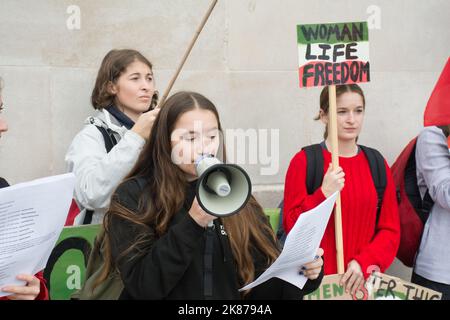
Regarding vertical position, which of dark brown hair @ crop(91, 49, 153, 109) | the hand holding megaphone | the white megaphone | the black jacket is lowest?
the black jacket

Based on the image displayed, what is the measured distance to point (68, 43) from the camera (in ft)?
14.3

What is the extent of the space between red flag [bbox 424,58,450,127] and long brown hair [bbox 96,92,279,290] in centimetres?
155

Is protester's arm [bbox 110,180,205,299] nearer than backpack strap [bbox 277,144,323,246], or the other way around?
protester's arm [bbox 110,180,205,299]

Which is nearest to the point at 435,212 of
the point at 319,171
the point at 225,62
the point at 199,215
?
the point at 319,171

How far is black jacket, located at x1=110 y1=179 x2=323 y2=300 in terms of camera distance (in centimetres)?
224

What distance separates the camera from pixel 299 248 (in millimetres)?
2375

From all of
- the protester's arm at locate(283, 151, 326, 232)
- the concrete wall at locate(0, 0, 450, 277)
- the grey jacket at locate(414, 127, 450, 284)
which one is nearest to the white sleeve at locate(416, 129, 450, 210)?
Answer: the grey jacket at locate(414, 127, 450, 284)

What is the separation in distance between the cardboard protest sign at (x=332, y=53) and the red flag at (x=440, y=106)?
17.9 inches

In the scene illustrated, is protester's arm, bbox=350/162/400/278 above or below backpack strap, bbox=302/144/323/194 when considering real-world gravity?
below

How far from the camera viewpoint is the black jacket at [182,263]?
224cm

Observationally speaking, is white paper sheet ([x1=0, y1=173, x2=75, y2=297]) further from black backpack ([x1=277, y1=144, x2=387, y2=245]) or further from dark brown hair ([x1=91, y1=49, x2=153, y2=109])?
black backpack ([x1=277, y1=144, x2=387, y2=245])

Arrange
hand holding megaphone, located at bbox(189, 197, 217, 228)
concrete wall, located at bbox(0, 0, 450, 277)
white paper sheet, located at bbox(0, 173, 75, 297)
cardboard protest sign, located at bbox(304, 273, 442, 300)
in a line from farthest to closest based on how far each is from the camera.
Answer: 1. concrete wall, located at bbox(0, 0, 450, 277)
2. cardboard protest sign, located at bbox(304, 273, 442, 300)
3. hand holding megaphone, located at bbox(189, 197, 217, 228)
4. white paper sheet, located at bbox(0, 173, 75, 297)

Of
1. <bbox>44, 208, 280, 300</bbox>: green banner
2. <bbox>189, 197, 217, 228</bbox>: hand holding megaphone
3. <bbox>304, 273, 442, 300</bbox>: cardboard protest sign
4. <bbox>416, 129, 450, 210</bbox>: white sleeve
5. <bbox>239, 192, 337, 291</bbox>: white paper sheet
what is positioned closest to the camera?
<bbox>189, 197, 217, 228</bbox>: hand holding megaphone
